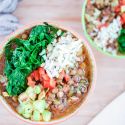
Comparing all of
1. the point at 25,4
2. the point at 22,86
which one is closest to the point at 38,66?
the point at 22,86

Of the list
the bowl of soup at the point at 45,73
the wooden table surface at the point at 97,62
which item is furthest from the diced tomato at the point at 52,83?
the wooden table surface at the point at 97,62

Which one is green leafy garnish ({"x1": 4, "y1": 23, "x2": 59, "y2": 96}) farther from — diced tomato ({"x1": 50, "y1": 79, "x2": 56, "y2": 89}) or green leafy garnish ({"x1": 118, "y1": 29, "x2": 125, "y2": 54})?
green leafy garnish ({"x1": 118, "y1": 29, "x2": 125, "y2": 54})

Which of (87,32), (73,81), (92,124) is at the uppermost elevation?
(87,32)

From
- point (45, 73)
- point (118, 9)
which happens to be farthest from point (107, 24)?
point (45, 73)

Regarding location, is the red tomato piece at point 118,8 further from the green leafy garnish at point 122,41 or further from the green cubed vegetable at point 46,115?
the green cubed vegetable at point 46,115

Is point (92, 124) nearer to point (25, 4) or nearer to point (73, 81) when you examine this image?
point (73, 81)

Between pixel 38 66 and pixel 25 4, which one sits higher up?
pixel 25 4

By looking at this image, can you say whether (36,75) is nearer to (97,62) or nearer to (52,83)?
(52,83)
